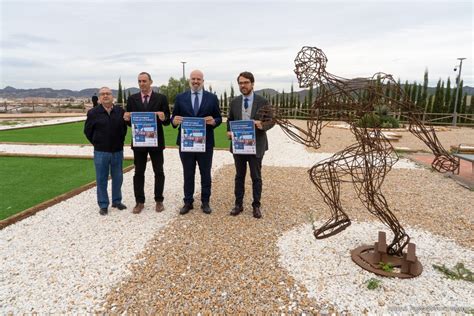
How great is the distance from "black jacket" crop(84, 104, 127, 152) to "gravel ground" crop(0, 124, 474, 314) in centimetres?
112

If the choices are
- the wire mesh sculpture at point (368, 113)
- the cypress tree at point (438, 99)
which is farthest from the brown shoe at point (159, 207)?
the cypress tree at point (438, 99)

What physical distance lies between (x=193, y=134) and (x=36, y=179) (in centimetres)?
435

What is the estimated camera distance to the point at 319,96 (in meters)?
3.42

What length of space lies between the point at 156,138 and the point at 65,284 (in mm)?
2208

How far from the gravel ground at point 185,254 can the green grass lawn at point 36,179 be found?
64 cm

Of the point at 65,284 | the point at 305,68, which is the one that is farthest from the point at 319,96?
the point at 65,284

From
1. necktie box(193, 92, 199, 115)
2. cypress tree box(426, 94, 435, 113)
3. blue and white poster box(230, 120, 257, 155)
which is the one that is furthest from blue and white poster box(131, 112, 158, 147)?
cypress tree box(426, 94, 435, 113)

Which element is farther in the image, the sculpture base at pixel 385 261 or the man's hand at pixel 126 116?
the man's hand at pixel 126 116

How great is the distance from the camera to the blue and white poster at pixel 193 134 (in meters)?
4.48

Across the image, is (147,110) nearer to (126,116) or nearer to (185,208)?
(126,116)

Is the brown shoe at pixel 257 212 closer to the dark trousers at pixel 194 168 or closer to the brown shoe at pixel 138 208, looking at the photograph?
the dark trousers at pixel 194 168

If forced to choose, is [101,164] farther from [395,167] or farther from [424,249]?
[395,167]

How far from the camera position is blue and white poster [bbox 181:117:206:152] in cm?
448

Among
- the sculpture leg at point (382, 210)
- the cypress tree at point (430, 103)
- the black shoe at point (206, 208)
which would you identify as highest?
the cypress tree at point (430, 103)
